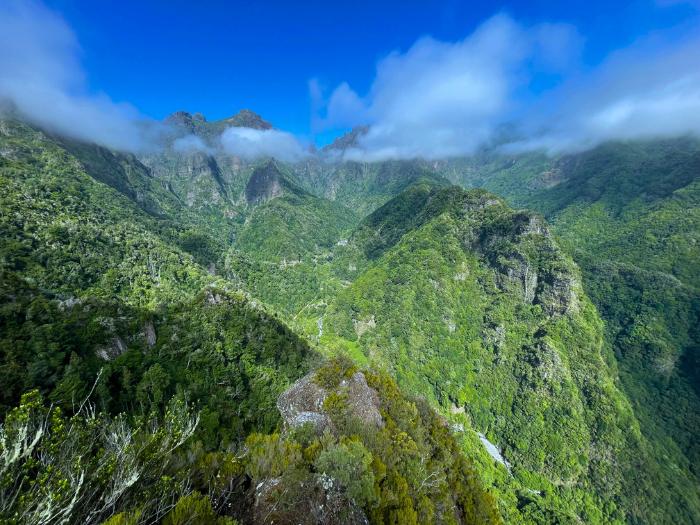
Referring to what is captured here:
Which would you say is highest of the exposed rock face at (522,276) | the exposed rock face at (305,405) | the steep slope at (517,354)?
the exposed rock face at (305,405)

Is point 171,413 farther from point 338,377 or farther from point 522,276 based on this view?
point 522,276

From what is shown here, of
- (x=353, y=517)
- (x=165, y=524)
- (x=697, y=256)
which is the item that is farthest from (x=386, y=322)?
(x=697, y=256)

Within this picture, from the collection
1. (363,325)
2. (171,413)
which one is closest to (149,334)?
(171,413)

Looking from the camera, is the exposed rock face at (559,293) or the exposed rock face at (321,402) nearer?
the exposed rock face at (321,402)

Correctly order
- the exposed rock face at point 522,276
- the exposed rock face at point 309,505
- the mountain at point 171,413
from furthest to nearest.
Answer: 1. the exposed rock face at point 522,276
2. the exposed rock face at point 309,505
3. the mountain at point 171,413

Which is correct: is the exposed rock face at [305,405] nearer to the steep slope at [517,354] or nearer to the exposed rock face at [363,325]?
the steep slope at [517,354]

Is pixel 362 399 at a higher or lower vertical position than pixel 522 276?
higher

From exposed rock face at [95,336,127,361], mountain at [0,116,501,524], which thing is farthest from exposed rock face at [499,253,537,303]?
exposed rock face at [95,336,127,361]

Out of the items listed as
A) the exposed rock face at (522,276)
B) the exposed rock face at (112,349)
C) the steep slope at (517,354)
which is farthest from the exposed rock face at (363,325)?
the exposed rock face at (112,349)
